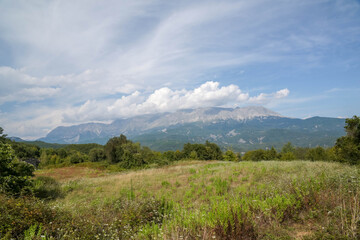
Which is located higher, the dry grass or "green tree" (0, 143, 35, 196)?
"green tree" (0, 143, 35, 196)

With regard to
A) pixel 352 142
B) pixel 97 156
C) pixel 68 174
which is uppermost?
pixel 352 142

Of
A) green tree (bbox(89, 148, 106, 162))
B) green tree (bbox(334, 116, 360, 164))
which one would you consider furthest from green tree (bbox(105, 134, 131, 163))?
green tree (bbox(334, 116, 360, 164))

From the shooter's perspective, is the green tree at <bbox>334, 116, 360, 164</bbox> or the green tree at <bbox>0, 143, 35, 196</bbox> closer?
the green tree at <bbox>0, 143, 35, 196</bbox>

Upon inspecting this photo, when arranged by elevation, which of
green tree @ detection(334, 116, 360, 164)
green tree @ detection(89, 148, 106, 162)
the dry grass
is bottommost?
green tree @ detection(89, 148, 106, 162)

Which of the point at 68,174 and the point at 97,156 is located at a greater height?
the point at 68,174

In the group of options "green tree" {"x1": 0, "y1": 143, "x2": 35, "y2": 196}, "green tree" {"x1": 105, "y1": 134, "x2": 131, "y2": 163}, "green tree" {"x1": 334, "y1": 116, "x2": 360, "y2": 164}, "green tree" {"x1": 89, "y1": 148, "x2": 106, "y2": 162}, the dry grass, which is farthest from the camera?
"green tree" {"x1": 89, "y1": 148, "x2": 106, "y2": 162}

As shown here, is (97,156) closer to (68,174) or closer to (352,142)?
(68,174)

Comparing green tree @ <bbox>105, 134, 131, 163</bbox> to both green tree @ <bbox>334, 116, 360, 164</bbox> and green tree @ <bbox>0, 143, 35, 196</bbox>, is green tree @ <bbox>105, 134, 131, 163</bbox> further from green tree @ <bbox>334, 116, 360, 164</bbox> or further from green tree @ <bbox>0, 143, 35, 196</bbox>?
green tree @ <bbox>334, 116, 360, 164</bbox>

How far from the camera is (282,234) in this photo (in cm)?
420

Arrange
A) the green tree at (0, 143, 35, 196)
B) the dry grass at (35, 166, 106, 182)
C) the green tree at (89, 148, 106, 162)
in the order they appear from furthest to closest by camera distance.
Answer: the green tree at (89, 148, 106, 162) < the dry grass at (35, 166, 106, 182) < the green tree at (0, 143, 35, 196)

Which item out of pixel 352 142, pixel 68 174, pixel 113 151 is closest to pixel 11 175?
pixel 68 174

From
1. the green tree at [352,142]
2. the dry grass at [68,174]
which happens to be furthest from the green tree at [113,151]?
the green tree at [352,142]

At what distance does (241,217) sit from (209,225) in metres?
0.89

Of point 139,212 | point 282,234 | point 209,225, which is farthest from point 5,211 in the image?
point 282,234
